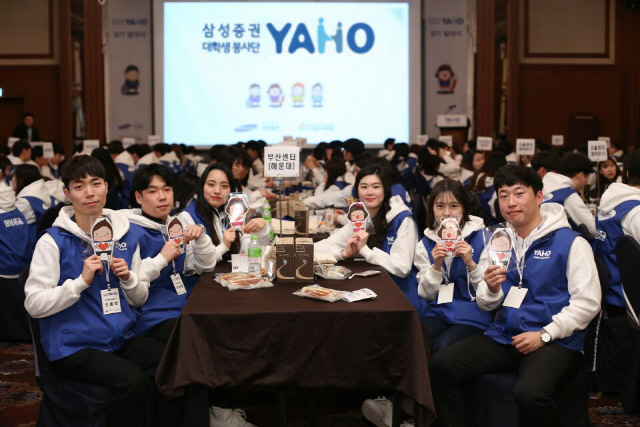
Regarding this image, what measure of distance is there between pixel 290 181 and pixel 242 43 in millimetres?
6175

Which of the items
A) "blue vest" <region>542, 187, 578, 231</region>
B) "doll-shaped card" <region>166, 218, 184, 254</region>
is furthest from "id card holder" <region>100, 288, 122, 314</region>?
"blue vest" <region>542, 187, 578, 231</region>

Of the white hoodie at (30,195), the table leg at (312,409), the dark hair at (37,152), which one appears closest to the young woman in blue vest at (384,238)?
the table leg at (312,409)

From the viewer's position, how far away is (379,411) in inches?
137

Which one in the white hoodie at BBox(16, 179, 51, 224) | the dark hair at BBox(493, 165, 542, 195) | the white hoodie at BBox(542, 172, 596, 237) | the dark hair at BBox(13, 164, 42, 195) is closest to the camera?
the dark hair at BBox(493, 165, 542, 195)

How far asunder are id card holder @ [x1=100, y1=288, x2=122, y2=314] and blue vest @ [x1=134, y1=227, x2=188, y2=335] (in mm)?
394

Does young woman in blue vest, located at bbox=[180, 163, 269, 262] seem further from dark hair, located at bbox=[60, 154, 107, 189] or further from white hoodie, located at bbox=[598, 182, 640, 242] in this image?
white hoodie, located at bbox=[598, 182, 640, 242]

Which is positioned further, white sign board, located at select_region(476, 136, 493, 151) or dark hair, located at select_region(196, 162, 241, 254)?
white sign board, located at select_region(476, 136, 493, 151)

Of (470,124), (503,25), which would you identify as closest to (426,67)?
(470,124)

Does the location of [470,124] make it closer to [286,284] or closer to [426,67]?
[426,67]

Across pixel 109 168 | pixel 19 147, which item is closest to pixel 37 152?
pixel 19 147

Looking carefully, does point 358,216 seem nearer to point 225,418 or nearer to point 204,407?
point 225,418

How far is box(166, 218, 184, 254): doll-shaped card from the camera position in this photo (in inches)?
131

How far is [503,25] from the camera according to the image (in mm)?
15500

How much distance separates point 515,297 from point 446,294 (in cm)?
46
